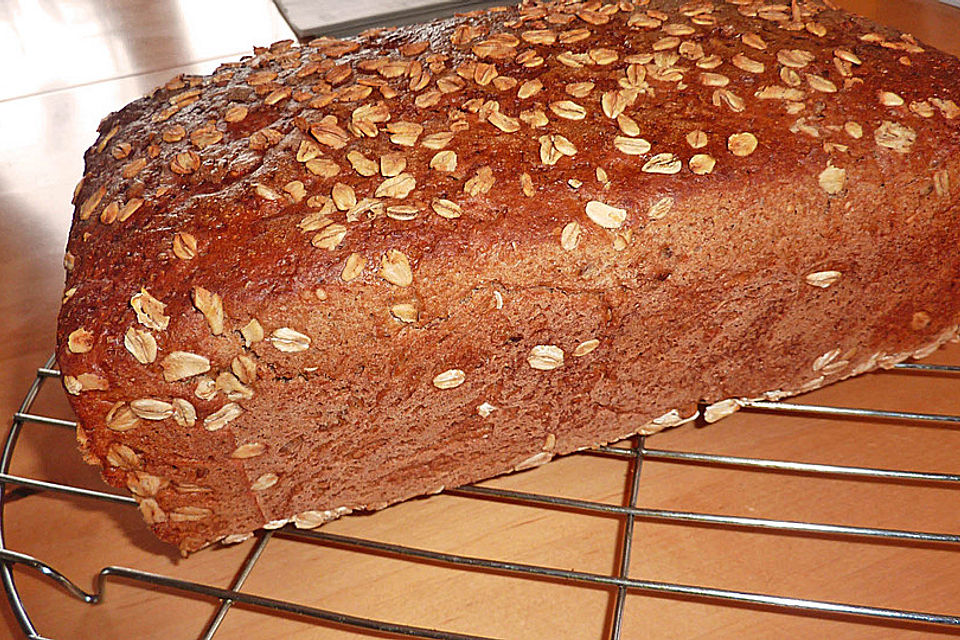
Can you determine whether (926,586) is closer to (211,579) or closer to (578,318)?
(578,318)

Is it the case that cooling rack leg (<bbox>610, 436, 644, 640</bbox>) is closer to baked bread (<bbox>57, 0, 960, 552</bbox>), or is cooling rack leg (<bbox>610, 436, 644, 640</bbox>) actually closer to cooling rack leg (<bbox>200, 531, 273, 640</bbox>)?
baked bread (<bbox>57, 0, 960, 552</bbox>)

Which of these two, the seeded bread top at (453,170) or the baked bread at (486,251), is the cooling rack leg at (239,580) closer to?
the baked bread at (486,251)

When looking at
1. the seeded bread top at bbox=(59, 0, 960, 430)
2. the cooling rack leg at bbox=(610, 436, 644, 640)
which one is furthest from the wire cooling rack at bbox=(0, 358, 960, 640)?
the seeded bread top at bbox=(59, 0, 960, 430)

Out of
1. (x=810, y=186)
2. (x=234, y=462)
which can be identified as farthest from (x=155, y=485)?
(x=810, y=186)

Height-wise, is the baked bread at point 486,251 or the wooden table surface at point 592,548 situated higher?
the baked bread at point 486,251

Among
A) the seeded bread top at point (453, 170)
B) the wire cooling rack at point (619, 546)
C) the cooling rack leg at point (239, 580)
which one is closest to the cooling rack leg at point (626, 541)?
the wire cooling rack at point (619, 546)

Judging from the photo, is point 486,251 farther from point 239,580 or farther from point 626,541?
point 239,580
